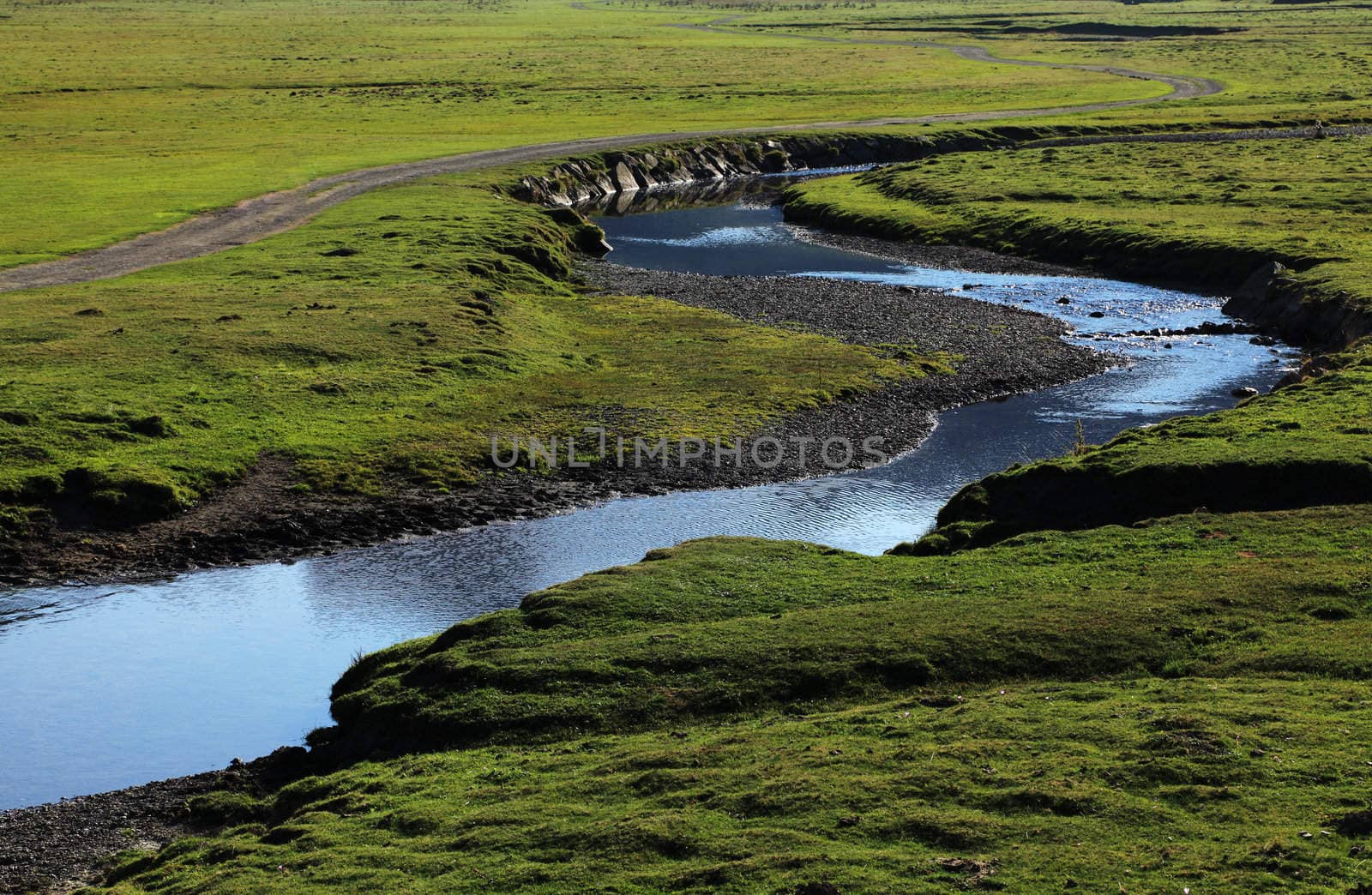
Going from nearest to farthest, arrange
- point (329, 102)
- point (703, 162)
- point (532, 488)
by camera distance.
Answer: point (532, 488) → point (703, 162) → point (329, 102)

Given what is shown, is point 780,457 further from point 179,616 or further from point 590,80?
point 590,80

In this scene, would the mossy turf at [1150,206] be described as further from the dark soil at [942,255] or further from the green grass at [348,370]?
the green grass at [348,370]

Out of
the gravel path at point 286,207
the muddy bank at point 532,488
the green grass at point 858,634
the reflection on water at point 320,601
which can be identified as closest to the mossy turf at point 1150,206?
the muddy bank at point 532,488

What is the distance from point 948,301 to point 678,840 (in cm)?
5128

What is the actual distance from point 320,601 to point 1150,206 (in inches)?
2608

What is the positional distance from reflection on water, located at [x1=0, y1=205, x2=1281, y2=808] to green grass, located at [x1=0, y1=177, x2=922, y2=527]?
4.87 m

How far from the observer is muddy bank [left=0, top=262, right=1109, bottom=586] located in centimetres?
3522

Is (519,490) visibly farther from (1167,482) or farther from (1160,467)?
(1167,482)

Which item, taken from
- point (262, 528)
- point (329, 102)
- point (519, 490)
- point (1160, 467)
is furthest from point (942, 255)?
point (329, 102)

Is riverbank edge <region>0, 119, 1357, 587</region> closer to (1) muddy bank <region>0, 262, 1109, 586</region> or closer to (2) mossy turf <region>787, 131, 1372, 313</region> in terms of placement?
(1) muddy bank <region>0, 262, 1109, 586</region>

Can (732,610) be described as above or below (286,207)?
below

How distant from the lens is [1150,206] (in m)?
83.9

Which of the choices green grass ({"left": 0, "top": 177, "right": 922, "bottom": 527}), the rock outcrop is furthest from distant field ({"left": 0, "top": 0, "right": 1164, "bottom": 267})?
green grass ({"left": 0, "top": 177, "right": 922, "bottom": 527})

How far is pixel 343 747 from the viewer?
2442 centimetres
